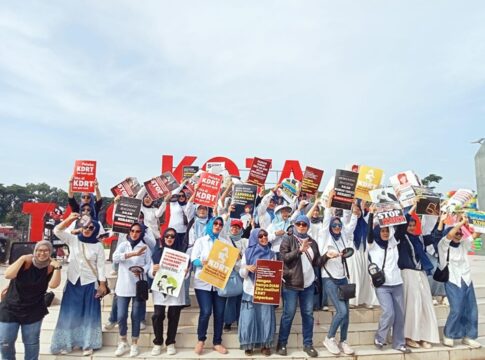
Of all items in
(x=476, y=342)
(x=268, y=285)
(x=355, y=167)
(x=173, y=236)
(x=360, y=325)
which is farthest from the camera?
(x=355, y=167)

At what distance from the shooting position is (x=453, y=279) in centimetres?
561

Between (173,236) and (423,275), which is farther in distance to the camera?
(423,275)

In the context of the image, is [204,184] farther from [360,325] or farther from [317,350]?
[360,325]

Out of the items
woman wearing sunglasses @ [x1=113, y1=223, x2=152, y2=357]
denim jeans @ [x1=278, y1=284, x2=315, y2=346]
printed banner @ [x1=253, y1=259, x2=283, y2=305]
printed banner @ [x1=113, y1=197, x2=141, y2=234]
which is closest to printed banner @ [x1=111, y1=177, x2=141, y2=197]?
printed banner @ [x1=113, y1=197, x2=141, y2=234]

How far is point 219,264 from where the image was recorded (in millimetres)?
4945

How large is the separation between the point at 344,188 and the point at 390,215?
0.92m

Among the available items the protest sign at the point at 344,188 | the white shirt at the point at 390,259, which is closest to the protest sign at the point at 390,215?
the white shirt at the point at 390,259

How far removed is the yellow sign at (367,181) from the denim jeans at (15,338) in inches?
210

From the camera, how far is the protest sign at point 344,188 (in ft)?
19.4

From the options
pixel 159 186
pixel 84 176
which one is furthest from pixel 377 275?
pixel 84 176

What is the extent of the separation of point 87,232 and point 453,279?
5796 mm

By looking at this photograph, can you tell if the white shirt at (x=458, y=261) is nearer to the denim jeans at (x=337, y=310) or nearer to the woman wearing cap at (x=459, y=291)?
the woman wearing cap at (x=459, y=291)

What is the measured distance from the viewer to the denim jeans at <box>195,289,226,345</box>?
Result: 5.07 metres

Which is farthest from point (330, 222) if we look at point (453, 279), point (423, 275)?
point (453, 279)
